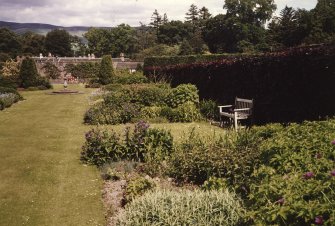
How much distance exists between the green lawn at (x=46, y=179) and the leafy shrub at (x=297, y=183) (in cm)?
329

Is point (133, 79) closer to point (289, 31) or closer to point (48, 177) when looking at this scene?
point (48, 177)

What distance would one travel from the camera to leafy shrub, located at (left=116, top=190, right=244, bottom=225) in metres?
5.09

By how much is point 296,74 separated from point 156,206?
740 centimetres

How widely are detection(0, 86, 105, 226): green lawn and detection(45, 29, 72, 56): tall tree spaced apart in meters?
97.6

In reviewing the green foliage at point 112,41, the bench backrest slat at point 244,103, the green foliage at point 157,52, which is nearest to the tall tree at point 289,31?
the green foliage at point 157,52

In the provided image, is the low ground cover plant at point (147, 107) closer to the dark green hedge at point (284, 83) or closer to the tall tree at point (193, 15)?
the dark green hedge at point (284, 83)

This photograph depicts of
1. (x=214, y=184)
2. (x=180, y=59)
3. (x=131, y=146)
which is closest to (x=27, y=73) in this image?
(x=180, y=59)

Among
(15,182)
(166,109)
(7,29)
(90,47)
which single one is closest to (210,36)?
(90,47)

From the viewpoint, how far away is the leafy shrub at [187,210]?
509 cm

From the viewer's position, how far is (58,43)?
4267 inches

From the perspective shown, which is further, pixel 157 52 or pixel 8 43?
pixel 8 43

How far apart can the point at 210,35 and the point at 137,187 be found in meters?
92.8

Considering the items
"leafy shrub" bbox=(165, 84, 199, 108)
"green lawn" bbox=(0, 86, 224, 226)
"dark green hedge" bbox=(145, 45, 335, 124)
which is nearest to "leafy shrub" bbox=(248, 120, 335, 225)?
"green lawn" bbox=(0, 86, 224, 226)

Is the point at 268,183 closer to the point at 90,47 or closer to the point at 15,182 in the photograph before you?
the point at 15,182
